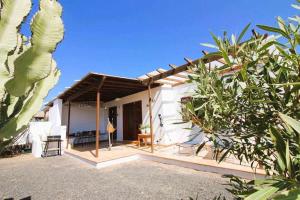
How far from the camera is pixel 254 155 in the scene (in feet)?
4.42

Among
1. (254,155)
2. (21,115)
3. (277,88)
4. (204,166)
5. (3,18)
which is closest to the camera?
(277,88)

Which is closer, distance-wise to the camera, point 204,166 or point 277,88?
point 277,88

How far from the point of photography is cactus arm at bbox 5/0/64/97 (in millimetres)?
1362

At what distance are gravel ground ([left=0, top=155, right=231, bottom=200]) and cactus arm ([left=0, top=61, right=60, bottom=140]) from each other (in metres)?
3.42

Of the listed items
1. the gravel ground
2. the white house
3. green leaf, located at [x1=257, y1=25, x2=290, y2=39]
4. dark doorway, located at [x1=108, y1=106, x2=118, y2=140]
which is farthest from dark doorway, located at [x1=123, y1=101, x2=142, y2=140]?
green leaf, located at [x1=257, y1=25, x2=290, y2=39]

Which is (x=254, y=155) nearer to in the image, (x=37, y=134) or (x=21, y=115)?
(x=21, y=115)

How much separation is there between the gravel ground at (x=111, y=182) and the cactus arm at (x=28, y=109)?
342cm

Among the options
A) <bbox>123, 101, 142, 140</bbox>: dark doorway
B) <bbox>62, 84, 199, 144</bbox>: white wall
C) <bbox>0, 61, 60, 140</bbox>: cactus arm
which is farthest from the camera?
<bbox>123, 101, 142, 140</bbox>: dark doorway

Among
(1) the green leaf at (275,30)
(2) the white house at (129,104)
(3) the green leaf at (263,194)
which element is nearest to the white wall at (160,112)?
(2) the white house at (129,104)

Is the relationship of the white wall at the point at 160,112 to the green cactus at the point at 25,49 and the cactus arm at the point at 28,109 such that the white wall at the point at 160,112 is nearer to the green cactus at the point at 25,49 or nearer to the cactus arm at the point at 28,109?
the cactus arm at the point at 28,109

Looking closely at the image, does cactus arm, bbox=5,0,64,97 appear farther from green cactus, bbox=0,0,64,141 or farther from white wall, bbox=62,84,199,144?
white wall, bbox=62,84,199,144

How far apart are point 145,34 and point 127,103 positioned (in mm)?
4996

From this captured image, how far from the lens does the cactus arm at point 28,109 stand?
1.56 m

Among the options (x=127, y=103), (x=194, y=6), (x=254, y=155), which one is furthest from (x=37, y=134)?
(x=254, y=155)
